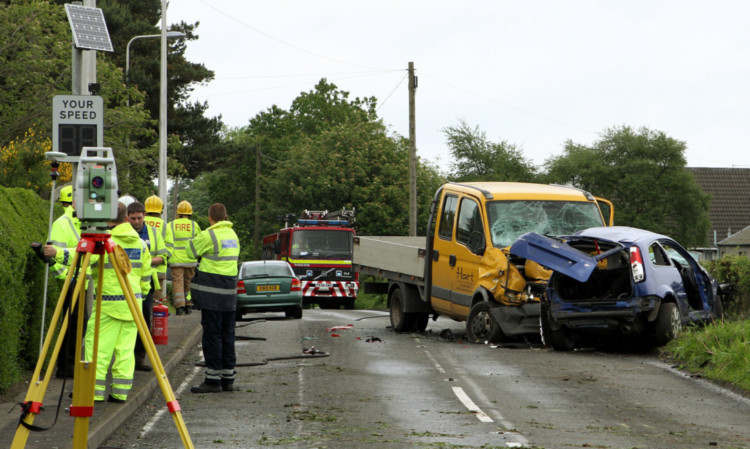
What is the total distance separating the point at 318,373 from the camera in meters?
12.4

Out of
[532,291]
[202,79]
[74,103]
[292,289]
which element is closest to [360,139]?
[202,79]

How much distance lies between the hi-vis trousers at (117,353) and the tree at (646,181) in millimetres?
51536

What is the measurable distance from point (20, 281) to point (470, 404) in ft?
14.3

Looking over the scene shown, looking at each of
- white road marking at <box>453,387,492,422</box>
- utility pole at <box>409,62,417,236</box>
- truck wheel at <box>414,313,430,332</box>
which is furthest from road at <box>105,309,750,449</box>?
utility pole at <box>409,62,417,236</box>

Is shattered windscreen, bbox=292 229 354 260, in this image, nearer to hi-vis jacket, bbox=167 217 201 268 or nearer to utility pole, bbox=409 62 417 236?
utility pole, bbox=409 62 417 236

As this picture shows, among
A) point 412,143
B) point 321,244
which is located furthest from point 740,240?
point 321,244

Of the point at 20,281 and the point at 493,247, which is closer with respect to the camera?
the point at 20,281

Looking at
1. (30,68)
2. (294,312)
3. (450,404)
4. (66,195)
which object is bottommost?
(294,312)

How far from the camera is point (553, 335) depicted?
15.1 m

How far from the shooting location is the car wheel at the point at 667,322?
1431cm

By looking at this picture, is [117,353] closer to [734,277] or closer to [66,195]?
[66,195]

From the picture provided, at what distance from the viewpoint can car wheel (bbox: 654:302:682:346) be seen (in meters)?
14.3

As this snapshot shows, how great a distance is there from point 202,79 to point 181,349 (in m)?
37.7

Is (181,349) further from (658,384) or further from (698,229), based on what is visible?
(698,229)
